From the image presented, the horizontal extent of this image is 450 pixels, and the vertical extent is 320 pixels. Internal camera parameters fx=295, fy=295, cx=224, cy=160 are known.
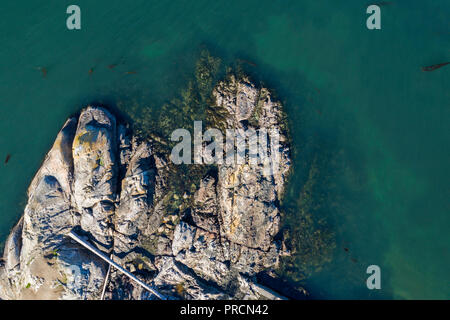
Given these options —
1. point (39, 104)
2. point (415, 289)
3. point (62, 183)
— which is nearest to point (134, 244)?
point (62, 183)

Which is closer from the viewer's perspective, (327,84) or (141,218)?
(141,218)

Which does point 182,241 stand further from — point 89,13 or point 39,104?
point 89,13

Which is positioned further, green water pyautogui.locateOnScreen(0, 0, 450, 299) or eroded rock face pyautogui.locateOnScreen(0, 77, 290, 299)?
green water pyautogui.locateOnScreen(0, 0, 450, 299)

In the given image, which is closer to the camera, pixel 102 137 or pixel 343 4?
pixel 102 137

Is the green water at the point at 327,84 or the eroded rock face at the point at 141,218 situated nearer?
the eroded rock face at the point at 141,218

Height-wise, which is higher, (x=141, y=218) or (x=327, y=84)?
(x=327, y=84)
